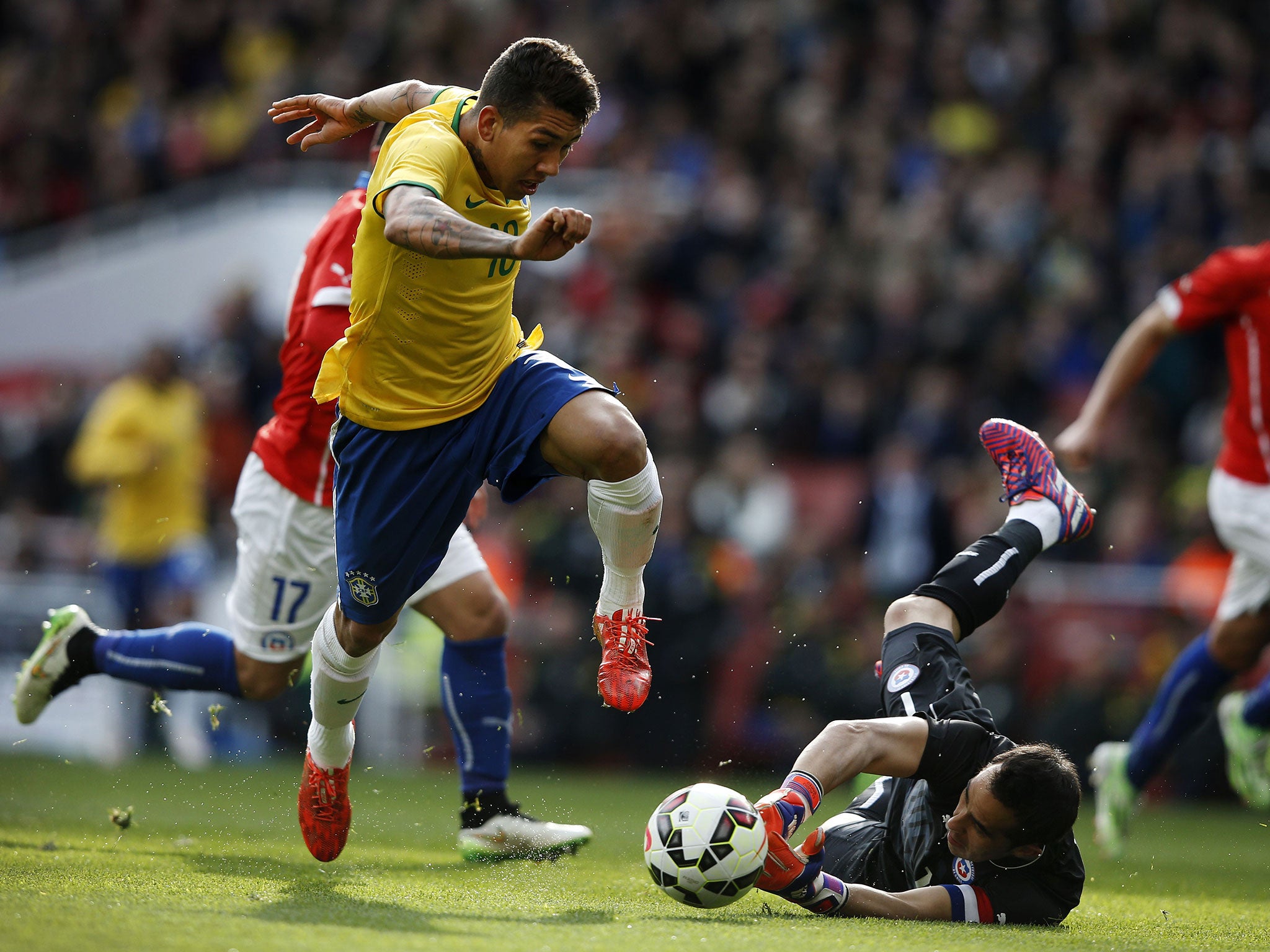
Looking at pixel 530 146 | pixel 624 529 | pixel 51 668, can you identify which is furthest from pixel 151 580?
pixel 530 146

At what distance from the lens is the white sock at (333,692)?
5.02 meters

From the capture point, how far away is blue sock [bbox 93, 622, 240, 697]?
6000mm

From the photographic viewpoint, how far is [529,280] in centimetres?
1337

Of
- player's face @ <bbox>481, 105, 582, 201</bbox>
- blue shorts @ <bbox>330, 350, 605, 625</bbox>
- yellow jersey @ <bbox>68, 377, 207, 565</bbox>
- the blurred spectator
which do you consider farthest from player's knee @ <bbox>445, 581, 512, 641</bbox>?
yellow jersey @ <bbox>68, 377, 207, 565</bbox>

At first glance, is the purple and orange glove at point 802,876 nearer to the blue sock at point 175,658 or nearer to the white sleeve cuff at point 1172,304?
the blue sock at point 175,658

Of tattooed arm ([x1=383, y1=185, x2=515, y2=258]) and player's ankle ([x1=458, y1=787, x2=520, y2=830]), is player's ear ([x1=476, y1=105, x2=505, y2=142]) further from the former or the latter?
player's ankle ([x1=458, y1=787, x2=520, y2=830])

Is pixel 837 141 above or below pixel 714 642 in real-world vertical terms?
above

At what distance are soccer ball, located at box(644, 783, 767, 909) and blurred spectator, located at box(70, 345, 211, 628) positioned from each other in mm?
6748

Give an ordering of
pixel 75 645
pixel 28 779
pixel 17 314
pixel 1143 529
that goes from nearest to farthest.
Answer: pixel 75 645
pixel 28 779
pixel 1143 529
pixel 17 314

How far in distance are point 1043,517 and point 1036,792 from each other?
1595mm

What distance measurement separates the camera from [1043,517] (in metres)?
5.61

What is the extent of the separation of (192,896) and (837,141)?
33.8 ft

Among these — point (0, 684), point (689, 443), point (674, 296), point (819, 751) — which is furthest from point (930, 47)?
point (819, 751)

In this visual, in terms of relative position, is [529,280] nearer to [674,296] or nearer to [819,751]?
[674,296]
